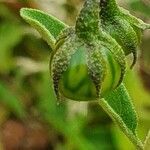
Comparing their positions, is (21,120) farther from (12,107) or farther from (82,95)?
(82,95)

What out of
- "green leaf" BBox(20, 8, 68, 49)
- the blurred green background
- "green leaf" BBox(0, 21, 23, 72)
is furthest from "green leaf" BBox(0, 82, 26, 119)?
"green leaf" BBox(20, 8, 68, 49)

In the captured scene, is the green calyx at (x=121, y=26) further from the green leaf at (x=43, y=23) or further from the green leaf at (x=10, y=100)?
the green leaf at (x=10, y=100)

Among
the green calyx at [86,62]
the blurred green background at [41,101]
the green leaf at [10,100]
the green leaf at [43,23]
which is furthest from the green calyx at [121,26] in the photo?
the green leaf at [10,100]

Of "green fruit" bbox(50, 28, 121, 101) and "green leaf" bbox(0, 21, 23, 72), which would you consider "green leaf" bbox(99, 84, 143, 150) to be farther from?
"green leaf" bbox(0, 21, 23, 72)

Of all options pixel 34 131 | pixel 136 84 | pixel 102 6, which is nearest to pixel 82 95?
pixel 102 6

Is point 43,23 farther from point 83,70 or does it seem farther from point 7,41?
point 7,41

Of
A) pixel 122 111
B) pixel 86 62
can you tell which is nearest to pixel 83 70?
pixel 86 62
